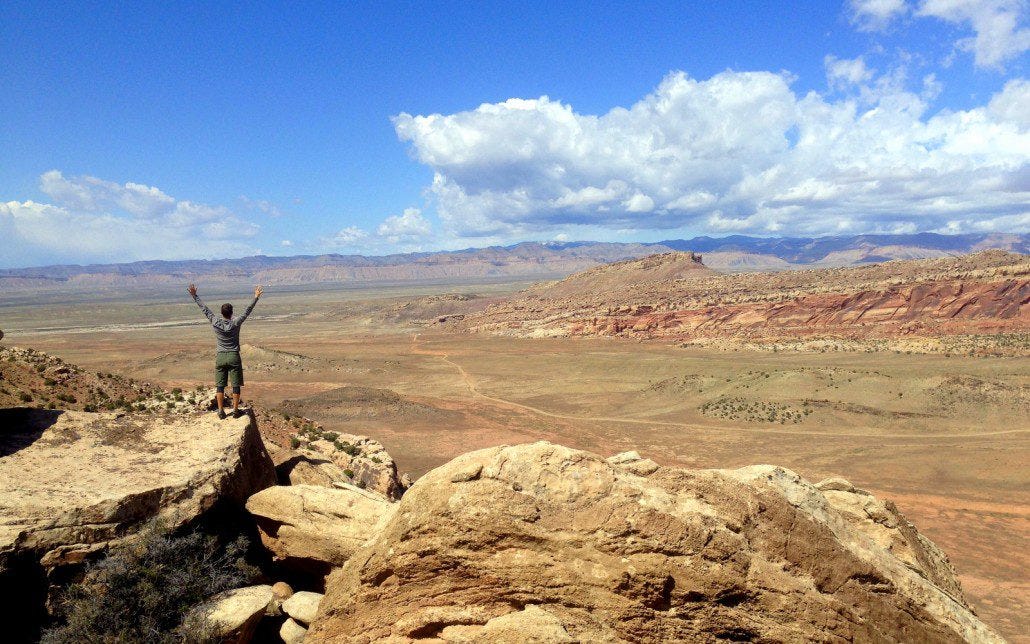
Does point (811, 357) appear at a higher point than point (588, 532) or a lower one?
lower

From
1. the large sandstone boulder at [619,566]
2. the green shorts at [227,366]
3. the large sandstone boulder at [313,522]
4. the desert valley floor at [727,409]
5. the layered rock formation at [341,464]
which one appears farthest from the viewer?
the desert valley floor at [727,409]

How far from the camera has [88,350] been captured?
74250 mm

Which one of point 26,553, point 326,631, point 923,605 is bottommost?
point 326,631

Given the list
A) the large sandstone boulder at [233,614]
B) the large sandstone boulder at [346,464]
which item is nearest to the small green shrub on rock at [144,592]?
the large sandstone boulder at [233,614]

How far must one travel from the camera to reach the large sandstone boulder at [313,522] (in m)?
7.86

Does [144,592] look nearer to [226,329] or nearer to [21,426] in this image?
[21,426]

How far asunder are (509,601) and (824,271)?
312ft

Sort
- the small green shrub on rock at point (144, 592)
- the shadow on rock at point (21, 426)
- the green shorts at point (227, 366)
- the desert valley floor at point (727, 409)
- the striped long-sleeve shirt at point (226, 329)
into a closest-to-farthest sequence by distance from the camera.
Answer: the small green shrub on rock at point (144, 592), the shadow on rock at point (21, 426), the striped long-sleeve shirt at point (226, 329), the green shorts at point (227, 366), the desert valley floor at point (727, 409)

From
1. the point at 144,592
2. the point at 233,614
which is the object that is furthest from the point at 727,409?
the point at 144,592

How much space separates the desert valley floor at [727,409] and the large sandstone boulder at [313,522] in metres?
8.42

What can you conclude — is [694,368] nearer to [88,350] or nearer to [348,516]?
[348,516]

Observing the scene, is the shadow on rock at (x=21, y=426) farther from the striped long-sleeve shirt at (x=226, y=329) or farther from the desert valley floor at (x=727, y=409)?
the desert valley floor at (x=727, y=409)

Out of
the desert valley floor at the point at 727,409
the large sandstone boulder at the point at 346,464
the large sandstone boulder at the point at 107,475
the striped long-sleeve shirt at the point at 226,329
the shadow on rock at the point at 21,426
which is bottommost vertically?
the desert valley floor at the point at 727,409

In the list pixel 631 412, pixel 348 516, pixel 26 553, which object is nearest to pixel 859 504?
pixel 348 516
